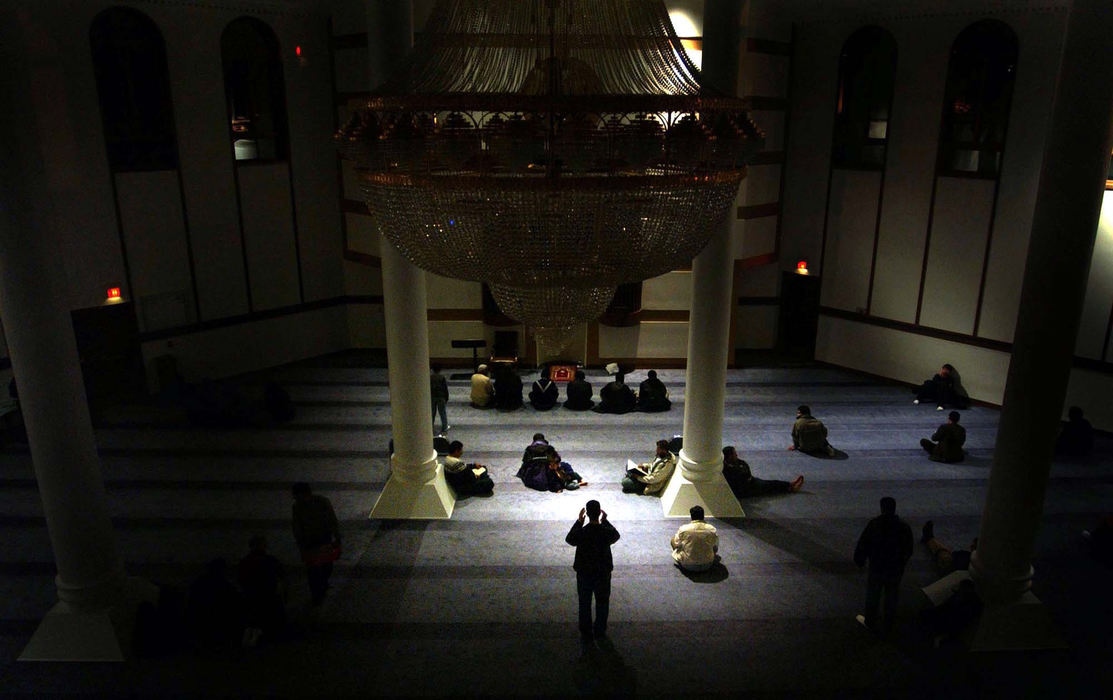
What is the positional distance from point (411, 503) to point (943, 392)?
727 cm

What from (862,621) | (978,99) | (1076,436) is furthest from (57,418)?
(978,99)

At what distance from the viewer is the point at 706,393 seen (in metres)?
8.03

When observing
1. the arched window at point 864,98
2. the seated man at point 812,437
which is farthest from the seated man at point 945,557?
the arched window at point 864,98

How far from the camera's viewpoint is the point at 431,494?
8172mm

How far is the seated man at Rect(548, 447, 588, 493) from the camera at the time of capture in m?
8.70

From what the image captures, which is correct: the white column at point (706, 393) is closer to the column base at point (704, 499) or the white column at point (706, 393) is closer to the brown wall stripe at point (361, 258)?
the column base at point (704, 499)

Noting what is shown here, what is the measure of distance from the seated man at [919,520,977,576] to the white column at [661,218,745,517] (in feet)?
5.42

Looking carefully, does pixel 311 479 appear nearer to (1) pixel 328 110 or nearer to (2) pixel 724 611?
(2) pixel 724 611

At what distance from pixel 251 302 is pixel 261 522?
16.8 ft

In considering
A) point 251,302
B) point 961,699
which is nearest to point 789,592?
point 961,699

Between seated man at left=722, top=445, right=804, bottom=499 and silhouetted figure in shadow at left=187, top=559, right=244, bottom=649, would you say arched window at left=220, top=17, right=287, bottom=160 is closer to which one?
silhouetted figure in shadow at left=187, top=559, right=244, bottom=649

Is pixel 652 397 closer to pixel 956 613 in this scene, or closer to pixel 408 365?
pixel 408 365

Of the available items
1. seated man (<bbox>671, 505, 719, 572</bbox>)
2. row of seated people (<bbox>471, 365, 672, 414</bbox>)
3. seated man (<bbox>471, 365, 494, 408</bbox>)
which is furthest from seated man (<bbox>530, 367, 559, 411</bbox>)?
seated man (<bbox>671, 505, 719, 572</bbox>)

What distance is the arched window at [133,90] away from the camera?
10414 mm
